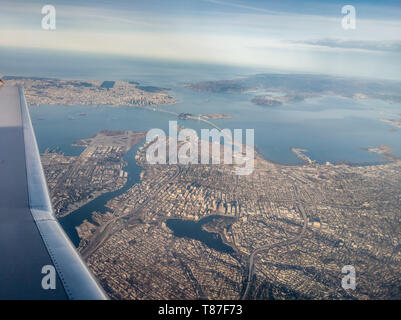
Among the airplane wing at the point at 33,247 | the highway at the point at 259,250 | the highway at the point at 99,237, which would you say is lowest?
the highway at the point at 259,250

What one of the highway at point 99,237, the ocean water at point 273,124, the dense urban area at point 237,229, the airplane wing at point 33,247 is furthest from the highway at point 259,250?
the ocean water at point 273,124

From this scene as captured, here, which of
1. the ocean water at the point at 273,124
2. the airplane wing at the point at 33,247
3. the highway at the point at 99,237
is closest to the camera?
the airplane wing at the point at 33,247

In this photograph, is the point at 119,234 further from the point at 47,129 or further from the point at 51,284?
the point at 47,129

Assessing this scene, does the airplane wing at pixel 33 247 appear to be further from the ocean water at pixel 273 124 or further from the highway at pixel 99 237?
the ocean water at pixel 273 124

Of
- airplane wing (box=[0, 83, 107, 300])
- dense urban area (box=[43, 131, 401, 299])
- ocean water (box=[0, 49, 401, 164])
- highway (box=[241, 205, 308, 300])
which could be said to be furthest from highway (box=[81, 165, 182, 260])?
ocean water (box=[0, 49, 401, 164])

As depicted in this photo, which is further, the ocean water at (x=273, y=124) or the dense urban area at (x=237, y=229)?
the ocean water at (x=273, y=124)

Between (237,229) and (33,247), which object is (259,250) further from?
(33,247)

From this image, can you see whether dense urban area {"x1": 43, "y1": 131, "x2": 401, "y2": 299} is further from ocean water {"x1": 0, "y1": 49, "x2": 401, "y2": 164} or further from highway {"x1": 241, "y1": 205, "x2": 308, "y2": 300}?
ocean water {"x1": 0, "y1": 49, "x2": 401, "y2": 164}

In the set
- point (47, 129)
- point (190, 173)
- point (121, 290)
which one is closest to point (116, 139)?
point (47, 129)
